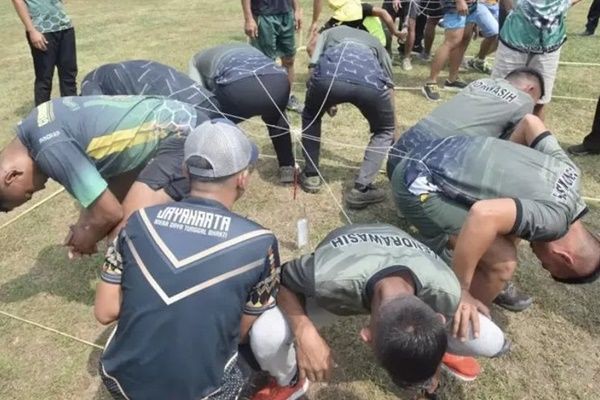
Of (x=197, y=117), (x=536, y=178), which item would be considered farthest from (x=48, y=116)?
(x=536, y=178)

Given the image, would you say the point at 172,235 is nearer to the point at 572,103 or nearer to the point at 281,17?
the point at 281,17

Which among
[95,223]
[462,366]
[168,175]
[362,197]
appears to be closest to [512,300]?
[462,366]

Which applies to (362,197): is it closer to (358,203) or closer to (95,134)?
(358,203)

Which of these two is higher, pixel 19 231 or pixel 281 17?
pixel 281 17

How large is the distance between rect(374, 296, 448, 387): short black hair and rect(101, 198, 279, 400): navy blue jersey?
0.42 m

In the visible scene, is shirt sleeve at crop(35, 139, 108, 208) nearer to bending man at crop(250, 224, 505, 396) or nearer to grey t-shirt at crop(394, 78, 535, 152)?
bending man at crop(250, 224, 505, 396)

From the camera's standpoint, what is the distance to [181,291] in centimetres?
153

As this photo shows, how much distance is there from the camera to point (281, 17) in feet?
15.9

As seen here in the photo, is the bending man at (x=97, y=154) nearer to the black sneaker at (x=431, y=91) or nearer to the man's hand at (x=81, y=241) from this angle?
the man's hand at (x=81, y=241)

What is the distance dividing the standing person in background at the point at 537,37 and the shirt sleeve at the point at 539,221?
2.14 m

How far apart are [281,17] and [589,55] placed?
14.1ft

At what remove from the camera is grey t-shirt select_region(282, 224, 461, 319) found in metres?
1.76

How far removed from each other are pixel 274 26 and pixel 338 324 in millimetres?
3097

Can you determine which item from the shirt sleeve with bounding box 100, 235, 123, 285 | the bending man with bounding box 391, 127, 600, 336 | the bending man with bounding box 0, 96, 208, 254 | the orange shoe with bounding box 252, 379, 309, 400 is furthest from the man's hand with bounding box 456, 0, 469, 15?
the shirt sleeve with bounding box 100, 235, 123, 285
